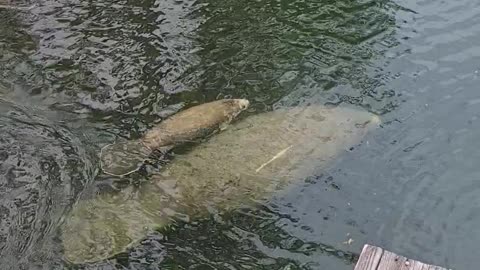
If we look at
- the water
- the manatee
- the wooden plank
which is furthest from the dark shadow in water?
the wooden plank

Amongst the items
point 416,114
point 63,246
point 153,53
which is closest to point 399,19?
point 416,114

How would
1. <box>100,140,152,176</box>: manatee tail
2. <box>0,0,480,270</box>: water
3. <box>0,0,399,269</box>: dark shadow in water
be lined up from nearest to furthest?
<box>0,0,480,270</box>: water
<box>100,140,152,176</box>: manatee tail
<box>0,0,399,269</box>: dark shadow in water

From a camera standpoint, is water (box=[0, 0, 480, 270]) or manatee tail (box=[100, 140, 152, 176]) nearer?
water (box=[0, 0, 480, 270])

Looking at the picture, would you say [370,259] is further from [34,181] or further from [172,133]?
[34,181]

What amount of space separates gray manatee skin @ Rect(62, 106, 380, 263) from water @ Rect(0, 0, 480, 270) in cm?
12

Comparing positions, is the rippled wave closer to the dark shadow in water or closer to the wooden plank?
the dark shadow in water

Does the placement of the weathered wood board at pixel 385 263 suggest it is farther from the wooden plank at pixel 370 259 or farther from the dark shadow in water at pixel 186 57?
the dark shadow in water at pixel 186 57

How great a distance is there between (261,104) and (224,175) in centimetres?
131

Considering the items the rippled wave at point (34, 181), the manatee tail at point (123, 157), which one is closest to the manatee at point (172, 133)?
the manatee tail at point (123, 157)

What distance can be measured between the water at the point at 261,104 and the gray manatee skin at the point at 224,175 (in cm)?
12

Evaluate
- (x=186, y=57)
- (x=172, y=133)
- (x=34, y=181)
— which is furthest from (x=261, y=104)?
(x=34, y=181)

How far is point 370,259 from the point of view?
14.0 ft

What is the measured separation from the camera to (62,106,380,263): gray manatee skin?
5.89 m

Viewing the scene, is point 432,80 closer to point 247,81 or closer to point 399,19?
point 399,19
